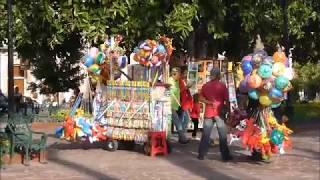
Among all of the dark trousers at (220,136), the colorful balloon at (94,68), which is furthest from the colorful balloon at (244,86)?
the colorful balloon at (94,68)

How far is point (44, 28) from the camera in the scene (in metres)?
18.3

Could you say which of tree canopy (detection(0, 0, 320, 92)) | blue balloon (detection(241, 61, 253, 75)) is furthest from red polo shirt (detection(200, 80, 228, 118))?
tree canopy (detection(0, 0, 320, 92))

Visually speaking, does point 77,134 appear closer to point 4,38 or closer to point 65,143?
point 65,143

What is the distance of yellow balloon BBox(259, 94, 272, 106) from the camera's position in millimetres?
11547

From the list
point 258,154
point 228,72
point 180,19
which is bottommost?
point 258,154

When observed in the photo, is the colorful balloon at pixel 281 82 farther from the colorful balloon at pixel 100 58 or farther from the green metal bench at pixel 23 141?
the green metal bench at pixel 23 141

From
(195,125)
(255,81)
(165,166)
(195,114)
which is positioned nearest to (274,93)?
(255,81)

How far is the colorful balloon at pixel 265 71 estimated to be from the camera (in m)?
11.4

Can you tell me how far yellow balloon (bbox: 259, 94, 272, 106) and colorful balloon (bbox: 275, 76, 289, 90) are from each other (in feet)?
0.80

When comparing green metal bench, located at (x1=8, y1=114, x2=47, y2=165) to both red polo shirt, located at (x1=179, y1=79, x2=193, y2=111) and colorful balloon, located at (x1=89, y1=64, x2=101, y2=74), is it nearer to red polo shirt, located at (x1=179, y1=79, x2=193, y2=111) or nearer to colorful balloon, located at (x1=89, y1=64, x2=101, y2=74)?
colorful balloon, located at (x1=89, y1=64, x2=101, y2=74)

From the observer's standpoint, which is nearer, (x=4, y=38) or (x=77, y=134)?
(x=77, y=134)

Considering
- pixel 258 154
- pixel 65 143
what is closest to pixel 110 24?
pixel 65 143

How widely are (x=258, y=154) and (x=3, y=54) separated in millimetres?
39717

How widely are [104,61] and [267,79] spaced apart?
3.96 metres
